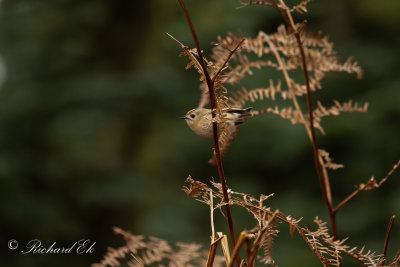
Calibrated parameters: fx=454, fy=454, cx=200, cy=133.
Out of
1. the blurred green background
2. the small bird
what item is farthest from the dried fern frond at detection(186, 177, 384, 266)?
the blurred green background

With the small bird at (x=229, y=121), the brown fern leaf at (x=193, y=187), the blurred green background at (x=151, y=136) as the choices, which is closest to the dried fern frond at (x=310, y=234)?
the brown fern leaf at (x=193, y=187)

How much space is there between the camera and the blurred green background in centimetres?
331

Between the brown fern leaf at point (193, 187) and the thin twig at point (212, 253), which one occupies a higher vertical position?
the brown fern leaf at point (193, 187)

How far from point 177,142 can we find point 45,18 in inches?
65.8

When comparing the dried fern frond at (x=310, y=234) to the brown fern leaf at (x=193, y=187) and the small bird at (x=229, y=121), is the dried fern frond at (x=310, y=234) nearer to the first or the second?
the brown fern leaf at (x=193, y=187)

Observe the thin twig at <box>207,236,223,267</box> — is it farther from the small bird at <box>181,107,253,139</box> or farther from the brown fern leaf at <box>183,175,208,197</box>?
the small bird at <box>181,107,253,139</box>

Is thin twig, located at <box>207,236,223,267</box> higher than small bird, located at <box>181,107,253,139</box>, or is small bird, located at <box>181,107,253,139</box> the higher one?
small bird, located at <box>181,107,253,139</box>

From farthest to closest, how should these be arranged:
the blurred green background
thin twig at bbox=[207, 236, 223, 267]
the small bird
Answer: the blurred green background → the small bird → thin twig at bbox=[207, 236, 223, 267]

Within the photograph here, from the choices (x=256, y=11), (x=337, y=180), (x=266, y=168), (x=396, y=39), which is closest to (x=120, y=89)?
(x=256, y=11)

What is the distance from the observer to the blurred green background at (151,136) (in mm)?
3307

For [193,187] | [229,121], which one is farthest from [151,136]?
[193,187]

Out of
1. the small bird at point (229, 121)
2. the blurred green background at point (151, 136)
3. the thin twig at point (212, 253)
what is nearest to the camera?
the thin twig at point (212, 253)

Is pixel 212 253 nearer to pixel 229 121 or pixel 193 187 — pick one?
pixel 193 187

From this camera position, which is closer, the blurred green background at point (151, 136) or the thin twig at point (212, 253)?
the thin twig at point (212, 253)
